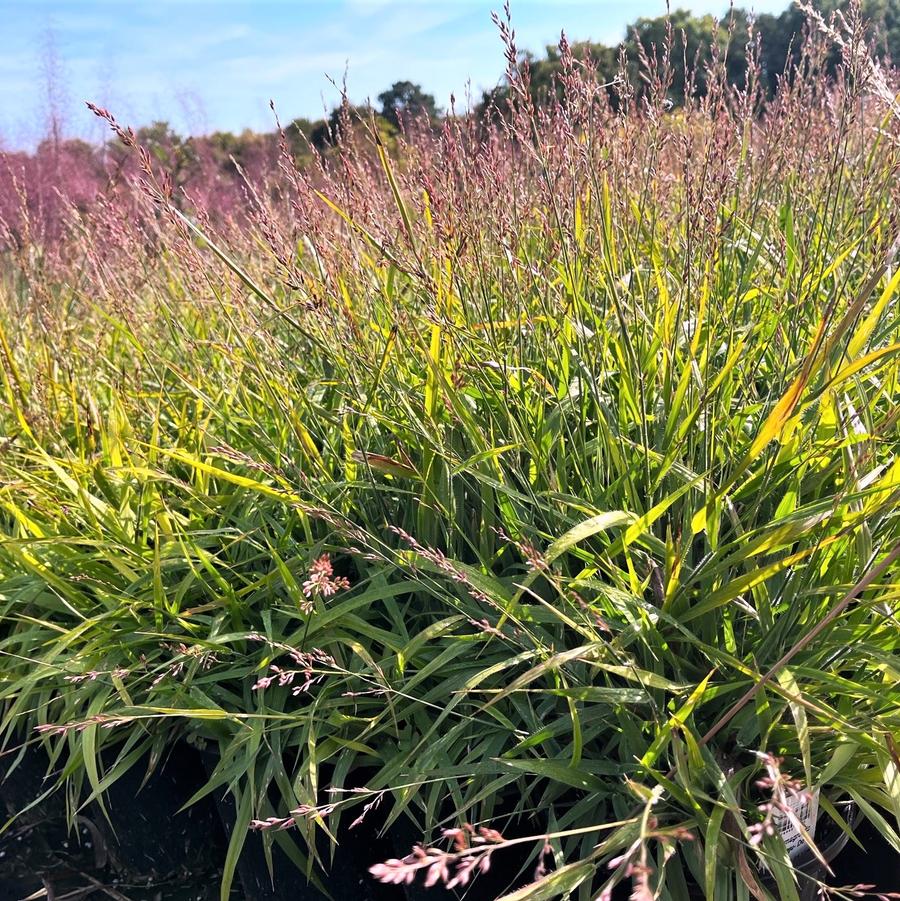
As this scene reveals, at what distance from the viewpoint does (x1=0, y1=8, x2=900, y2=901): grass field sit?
124 centimetres

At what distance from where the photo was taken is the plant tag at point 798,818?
122cm

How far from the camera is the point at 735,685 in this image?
125 cm

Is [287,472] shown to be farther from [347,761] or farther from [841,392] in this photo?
[841,392]

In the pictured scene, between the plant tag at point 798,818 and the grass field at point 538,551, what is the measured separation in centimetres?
4

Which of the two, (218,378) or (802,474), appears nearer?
(802,474)

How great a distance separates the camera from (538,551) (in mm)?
1461

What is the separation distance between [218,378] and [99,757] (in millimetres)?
996

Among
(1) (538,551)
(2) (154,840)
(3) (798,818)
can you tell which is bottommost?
(2) (154,840)

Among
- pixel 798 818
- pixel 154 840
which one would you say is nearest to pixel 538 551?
pixel 798 818

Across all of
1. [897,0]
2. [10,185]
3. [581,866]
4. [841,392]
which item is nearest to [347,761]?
[581,866]

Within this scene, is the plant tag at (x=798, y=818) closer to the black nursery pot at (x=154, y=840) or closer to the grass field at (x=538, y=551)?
the grass field at (x=538, y=551)

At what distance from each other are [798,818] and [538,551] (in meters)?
0.55

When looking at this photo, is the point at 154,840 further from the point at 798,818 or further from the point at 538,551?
the point at 798,818

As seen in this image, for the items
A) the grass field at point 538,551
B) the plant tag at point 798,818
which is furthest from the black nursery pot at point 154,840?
the plant tag at point 798,818
